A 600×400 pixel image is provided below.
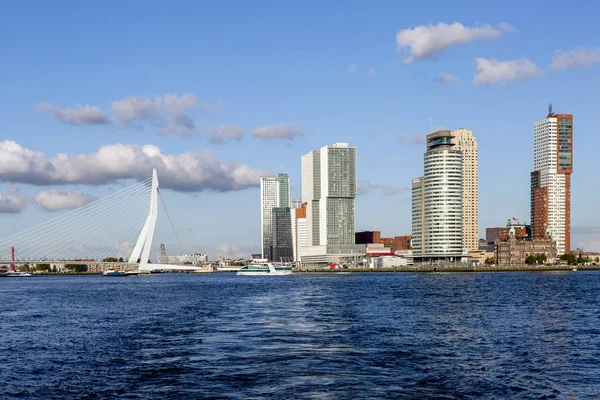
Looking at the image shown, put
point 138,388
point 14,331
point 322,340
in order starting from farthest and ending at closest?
point 14,331 < point 322,340 < point 138,388

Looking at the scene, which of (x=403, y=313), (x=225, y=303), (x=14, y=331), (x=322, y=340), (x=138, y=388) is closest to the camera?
(x=138, y=388)

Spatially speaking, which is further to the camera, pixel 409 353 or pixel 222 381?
pixel 409 353

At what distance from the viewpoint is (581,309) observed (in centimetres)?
6344

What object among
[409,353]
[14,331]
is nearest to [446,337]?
[409,353]

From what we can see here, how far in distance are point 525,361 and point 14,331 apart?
3527 cm

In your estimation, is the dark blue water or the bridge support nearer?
the dark blue water

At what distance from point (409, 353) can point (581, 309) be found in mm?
34213

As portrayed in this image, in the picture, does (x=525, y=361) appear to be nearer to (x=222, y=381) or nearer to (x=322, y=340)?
(x=322, y=340)

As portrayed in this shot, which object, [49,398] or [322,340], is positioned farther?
[322,340]

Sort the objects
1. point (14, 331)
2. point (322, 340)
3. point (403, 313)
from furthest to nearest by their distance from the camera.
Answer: point (403, 313) < point (14, 331) < point (322, 340)

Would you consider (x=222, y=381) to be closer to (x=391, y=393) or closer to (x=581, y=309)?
(x=391, y=393)

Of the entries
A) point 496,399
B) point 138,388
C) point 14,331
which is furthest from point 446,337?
point 14,331

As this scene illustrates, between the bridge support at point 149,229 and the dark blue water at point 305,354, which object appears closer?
the dark blue water at point 305,354

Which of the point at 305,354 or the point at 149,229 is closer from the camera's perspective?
the point at 305,354
